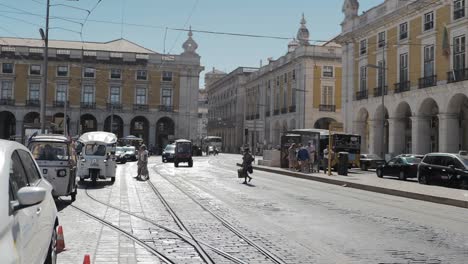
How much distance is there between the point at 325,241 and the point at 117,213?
590 centimetres

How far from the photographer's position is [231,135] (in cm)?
11019

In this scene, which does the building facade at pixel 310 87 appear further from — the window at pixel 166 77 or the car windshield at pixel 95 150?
the car windshield at pixel 95 150

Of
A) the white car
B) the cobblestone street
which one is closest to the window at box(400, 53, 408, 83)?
the cobblestone street

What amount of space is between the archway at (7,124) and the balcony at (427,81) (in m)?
60.0

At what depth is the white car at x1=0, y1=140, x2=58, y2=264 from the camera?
403cm

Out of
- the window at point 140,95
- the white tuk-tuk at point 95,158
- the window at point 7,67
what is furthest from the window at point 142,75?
the white tuk-tuk at point 95,158

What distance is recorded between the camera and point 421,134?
44.3 metres

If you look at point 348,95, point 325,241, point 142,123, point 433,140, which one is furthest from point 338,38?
point 325,241

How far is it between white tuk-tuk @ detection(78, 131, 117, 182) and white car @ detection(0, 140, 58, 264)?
16.2m

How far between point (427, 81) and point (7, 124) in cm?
6357

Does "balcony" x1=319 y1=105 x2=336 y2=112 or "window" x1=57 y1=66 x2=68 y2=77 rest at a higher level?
"window" x1=57 y1=66 x2=68 y2=77

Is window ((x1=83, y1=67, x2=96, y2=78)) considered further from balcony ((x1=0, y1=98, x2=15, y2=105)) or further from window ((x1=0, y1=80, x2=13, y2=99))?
balcony ((x1=0, y1=98, x2=15, y2=105))

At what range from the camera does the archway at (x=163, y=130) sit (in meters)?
85.1

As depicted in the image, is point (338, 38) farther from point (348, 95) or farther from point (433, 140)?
point (433, 140)
